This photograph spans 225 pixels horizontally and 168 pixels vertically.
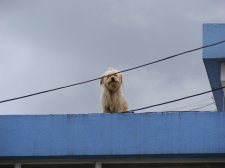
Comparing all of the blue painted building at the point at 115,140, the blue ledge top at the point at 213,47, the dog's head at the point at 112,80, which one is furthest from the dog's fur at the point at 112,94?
the blue painted building at the point at 115,140

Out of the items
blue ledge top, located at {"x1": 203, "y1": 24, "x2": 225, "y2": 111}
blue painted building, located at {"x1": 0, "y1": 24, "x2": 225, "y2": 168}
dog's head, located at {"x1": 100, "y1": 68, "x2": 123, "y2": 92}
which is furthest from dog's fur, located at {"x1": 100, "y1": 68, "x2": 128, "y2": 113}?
blue painted building, located at {"x1": 0, "y1": 24, "x2": 225, "y2": 168}

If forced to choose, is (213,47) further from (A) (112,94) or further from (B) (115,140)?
(B) (115,140)

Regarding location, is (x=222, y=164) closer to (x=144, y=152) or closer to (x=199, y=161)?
(x=199, y=161)

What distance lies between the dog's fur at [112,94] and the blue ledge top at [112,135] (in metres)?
3.49

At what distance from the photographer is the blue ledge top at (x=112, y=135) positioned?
10.6 m

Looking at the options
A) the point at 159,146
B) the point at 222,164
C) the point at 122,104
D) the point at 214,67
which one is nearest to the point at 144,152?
the point at 159,146

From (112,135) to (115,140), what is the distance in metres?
0.08

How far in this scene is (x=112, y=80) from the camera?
14.4 meters

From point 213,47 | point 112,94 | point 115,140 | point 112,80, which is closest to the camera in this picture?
point 115,140

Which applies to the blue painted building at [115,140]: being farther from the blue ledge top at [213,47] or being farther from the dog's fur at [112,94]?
the dog's fur at [112,94]

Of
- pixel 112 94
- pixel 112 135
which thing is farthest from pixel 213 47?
pixel 112 135

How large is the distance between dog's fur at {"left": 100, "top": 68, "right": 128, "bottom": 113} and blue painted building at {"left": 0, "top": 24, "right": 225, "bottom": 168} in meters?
3.40

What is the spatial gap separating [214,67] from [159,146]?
2.78m

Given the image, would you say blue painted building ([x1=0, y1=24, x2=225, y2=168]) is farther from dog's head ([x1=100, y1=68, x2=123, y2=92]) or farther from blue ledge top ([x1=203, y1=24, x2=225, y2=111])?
dog's head ([x1=100, y1=68, x2=123, y2=92])
